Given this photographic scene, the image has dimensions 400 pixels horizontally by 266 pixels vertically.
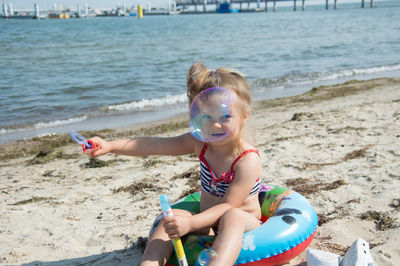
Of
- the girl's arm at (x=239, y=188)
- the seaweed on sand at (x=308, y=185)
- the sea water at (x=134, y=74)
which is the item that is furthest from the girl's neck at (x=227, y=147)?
the sea water at (x=134, y=74)

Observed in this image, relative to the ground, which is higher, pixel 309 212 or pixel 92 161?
pixel 309 212

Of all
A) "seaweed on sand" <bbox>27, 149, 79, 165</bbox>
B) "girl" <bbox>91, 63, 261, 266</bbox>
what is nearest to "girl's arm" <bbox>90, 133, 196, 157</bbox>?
"girl" <bbox>91, 63, 261, 266</bbox>

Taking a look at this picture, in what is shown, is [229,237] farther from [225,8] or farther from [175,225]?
[225,8]

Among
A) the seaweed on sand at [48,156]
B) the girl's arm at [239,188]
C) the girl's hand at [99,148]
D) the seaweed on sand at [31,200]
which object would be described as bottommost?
the seaweed on sand at [48,156]

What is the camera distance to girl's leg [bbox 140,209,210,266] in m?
2.61

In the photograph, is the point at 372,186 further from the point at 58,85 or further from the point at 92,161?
the point at 58,85

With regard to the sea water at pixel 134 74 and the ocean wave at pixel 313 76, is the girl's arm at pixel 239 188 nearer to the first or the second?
the sea water at pixel 134 74

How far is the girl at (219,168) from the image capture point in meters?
2.51

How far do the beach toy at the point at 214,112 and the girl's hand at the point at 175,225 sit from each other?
540 millimetres

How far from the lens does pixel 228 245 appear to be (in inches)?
96.3

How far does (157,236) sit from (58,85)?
35.8ft

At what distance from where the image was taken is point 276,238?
2.71 m

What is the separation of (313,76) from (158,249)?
12.4 m

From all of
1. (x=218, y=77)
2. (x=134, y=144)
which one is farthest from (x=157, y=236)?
(x=218, y=77)
